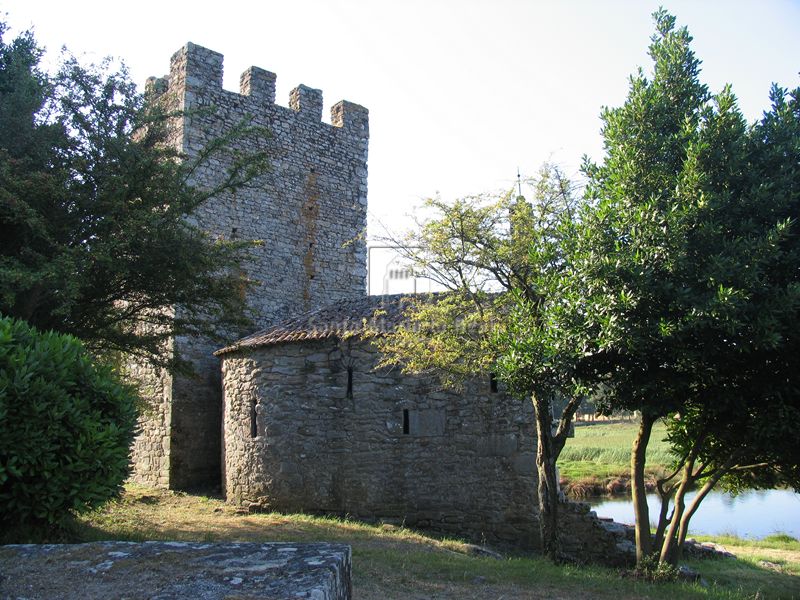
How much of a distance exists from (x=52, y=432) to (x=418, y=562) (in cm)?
477

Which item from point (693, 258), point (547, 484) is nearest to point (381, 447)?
point (547, 484)

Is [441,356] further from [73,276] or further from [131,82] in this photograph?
[131,82]

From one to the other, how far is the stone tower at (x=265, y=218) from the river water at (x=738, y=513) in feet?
33.0

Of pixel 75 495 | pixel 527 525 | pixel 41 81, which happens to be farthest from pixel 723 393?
pixel 41 81

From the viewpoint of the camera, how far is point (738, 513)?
68.1 ft

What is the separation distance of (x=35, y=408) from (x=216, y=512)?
7.82 m

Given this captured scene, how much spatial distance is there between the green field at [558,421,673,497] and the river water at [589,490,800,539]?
0.86 meters

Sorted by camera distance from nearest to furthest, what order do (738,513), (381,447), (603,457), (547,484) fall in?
(547,484), (381,447), (738,513), (603,457)

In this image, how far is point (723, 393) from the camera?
6875mm

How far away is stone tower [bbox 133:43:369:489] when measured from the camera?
1490 cm

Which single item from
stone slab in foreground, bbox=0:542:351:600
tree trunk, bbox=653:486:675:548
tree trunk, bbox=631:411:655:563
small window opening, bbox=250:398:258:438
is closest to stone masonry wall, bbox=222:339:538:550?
small window opening, bbox=250:398:258:438

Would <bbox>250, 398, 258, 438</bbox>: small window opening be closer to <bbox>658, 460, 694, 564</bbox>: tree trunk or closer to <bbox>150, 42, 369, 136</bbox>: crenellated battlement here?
<bbox>150, 42, 369, 136</bbox>: crenellated battlement

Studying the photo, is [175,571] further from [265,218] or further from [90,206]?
[265,218]

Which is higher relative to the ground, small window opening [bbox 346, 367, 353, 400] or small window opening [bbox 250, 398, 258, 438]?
small window opening [bbox 346, 367, 353, 400]
